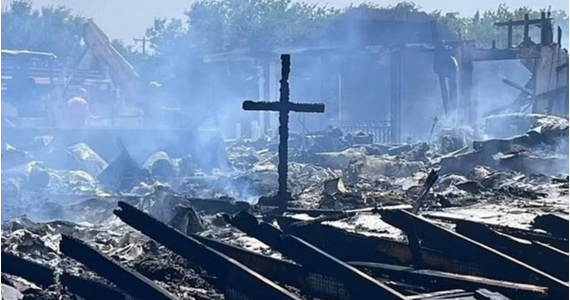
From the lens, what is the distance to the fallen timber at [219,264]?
475 cm

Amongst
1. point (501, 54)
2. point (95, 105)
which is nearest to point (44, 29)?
point (95, 105)

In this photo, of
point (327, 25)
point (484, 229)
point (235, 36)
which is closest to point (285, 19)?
point (235, 36)

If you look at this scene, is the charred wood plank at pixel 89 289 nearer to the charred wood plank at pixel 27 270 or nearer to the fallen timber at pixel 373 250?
the charred wood plank at pixel 27 270

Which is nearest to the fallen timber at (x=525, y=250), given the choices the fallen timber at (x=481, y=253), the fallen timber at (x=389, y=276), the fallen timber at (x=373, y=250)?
the fallen timber at (x=481, y=253)

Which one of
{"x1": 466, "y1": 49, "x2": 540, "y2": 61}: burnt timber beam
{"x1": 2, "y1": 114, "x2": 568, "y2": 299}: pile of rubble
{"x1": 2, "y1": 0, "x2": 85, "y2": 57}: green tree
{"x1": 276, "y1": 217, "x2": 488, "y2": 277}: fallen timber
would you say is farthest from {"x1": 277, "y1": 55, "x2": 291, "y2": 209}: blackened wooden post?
{"x1": 2, "y1": 0, "x2": 85, "y2": 57}: green tree

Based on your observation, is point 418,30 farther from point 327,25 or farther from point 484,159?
point 484,159

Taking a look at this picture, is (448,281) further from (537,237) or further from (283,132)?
(283,132)

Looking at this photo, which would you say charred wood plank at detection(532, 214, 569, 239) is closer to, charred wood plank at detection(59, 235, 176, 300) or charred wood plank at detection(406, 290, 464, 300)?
charred wood plank at detection(406, 290, 464, 300)

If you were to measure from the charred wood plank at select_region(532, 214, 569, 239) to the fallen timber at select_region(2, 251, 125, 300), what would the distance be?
4278 millimetres

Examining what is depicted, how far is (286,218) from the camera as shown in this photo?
8047 mm

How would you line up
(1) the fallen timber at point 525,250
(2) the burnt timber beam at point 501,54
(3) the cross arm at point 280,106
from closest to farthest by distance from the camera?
(1) the fallen timber at point 525,250, (3) the cross arm at point 280,106, (2) the burnt timber beam at point 501,54

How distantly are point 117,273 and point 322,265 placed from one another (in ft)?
4.57

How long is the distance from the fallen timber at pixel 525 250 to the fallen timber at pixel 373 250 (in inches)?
20.1

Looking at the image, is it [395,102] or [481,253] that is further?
[395,102]
